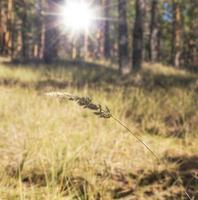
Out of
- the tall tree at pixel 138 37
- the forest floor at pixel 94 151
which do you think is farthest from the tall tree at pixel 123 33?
the forest floor at pixel 94 151

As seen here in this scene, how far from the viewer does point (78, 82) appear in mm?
8250

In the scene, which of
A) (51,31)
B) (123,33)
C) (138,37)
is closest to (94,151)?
(123,33)

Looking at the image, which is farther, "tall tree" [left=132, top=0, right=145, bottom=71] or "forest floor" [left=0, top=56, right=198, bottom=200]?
"tall tree" [left=132, top=0, right=145, bottom=71]

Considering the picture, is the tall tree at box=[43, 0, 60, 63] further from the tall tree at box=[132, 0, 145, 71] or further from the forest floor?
the forest floor

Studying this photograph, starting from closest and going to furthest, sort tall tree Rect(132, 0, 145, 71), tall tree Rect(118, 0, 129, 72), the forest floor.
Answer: the forest floor → tall tree Rect(118, 0, 129, 72) → tall tree Rect(132, 0, 145, 71)

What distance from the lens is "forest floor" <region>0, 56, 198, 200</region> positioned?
8.62 feet

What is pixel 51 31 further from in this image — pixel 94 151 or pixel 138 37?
pixel 94 151

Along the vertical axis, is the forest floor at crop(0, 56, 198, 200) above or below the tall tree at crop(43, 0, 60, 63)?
below

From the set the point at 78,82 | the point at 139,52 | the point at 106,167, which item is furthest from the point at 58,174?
the point at 139,52

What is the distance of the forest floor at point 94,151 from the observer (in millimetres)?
2627

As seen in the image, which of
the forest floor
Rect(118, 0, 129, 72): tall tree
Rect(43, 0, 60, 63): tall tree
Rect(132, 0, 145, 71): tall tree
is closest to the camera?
the forest floor

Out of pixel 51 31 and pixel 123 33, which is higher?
pixel 51 31

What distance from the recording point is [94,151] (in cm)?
340

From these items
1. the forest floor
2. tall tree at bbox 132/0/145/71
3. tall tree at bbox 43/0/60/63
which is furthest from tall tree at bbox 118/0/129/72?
the forest floor
